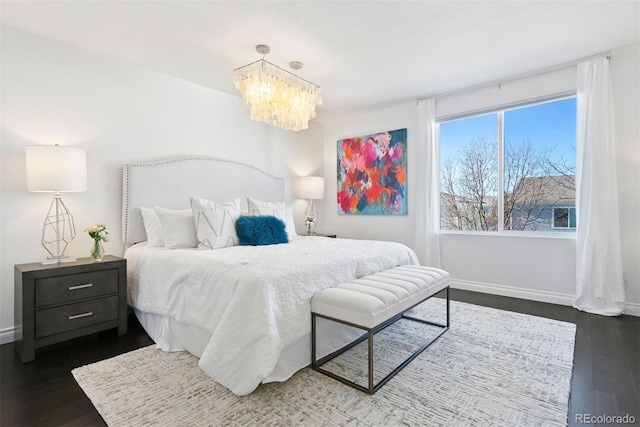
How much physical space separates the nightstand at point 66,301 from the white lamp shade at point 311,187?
2.78 metres

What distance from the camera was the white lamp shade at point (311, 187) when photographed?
193 inches

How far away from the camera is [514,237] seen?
3748 millimetres

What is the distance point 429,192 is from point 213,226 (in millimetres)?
2810

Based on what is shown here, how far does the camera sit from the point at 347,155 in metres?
5.15

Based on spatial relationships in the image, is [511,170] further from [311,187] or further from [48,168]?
[48,168]

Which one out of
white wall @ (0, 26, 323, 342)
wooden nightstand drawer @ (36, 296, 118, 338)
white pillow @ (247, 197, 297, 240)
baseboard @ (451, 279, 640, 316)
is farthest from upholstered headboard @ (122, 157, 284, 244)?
baseboard @ (451, 279, 640, 316)

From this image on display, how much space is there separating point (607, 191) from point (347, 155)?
3220 mm

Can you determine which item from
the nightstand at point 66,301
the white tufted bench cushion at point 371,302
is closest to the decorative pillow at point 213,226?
the nightstand at point 66,301

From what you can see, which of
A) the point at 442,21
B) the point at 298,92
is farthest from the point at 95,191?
the point at 442,21

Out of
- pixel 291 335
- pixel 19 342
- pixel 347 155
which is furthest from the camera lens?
pixel 347 155

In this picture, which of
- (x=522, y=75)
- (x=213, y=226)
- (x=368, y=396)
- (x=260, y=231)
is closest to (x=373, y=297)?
(x=368, y=396)

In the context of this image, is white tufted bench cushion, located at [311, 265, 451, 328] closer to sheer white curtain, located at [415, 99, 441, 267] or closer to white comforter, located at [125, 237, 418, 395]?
white comforter, located at [125, 237, 418, 395]

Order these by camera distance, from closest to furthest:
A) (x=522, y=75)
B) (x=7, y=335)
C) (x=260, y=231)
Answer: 1. (x=7, y=335)
2. (x=260, y=231)
3. (x=522, y=75)

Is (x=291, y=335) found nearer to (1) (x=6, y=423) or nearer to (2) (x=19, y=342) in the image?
(1) (x=6, y=423)
